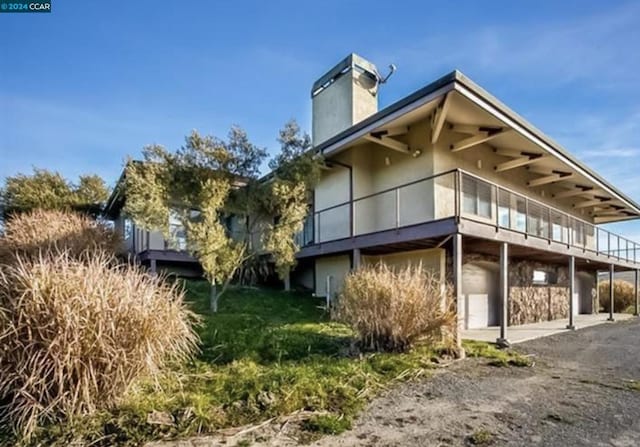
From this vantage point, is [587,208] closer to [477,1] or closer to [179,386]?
[477,1]

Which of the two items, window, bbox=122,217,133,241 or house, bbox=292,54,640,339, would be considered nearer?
house, bbox=292,54,640,339

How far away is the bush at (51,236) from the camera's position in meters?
11.0

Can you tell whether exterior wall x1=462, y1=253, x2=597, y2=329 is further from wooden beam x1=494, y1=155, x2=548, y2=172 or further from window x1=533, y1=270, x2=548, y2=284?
wooden beam x1=494, y1=155, x2=548, y2=172

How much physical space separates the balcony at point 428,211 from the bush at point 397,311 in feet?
7.04

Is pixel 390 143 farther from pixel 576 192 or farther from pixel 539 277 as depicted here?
pixel 576 192

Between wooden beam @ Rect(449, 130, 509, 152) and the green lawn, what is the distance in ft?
18.4

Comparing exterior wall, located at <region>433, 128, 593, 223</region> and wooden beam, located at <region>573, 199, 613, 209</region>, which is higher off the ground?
exterior wall, located at <region>433, 128, 593, 223</region>

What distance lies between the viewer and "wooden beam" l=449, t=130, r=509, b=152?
441 inches

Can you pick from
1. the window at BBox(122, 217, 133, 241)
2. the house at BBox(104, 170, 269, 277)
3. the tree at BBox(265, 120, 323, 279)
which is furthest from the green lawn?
the window at BBox(122, 217, 133, 241)

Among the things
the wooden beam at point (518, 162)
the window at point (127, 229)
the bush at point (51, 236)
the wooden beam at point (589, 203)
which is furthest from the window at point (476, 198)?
the window at point (127, 229)

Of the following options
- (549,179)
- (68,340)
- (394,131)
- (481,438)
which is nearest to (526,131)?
(394,131)

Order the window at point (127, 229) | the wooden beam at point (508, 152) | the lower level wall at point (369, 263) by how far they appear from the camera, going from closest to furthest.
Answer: the lower level wall at point (369, 263) < the wooden beam at point (508, 152) < the window at point (127, 229)

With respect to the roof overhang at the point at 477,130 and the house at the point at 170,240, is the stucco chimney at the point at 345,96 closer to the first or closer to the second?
the roof overhang at the point at 477,130

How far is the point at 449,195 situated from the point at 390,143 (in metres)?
2.24
